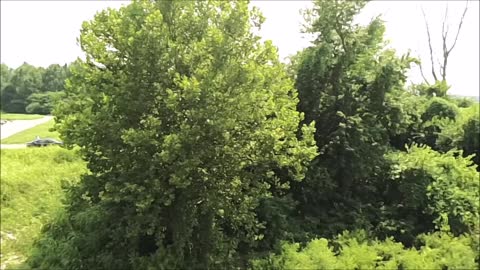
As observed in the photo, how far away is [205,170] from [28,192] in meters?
5.79

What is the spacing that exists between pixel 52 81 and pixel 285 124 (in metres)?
47.4

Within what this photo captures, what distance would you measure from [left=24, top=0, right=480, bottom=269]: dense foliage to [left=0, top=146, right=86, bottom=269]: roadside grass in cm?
66

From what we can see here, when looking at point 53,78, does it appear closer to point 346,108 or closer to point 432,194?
point 346,108

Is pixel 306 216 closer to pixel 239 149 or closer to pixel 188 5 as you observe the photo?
pixel 239 149

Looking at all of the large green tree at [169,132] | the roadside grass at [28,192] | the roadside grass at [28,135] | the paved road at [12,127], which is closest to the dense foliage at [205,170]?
the large green tree at [169,132]

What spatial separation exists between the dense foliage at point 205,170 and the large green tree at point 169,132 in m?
0.02

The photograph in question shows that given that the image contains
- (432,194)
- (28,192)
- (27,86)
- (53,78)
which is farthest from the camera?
(53,78)

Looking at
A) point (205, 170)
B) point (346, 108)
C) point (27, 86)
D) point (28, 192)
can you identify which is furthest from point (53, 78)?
point (205, 170)

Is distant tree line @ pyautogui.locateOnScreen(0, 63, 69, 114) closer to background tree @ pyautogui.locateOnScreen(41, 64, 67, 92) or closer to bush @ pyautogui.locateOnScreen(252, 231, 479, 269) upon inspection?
background tree @ pyautogui.locateOnScreen(41, 64, 67, 92)

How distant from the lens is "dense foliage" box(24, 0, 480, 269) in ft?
23.7

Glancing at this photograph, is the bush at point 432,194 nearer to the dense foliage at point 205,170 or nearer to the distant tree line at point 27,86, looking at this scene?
the dense foliage at point 205,170

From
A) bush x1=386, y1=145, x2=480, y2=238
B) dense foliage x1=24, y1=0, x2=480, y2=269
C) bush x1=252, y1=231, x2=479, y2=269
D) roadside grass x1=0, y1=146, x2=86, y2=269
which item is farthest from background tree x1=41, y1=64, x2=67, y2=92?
bush x1=252, y1=231, x2=479, y2=269

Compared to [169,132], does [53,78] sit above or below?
above

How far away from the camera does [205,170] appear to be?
7398mm
